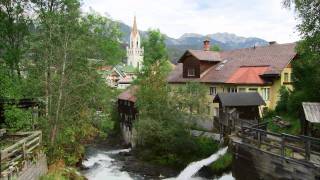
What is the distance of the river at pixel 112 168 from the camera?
3412cm

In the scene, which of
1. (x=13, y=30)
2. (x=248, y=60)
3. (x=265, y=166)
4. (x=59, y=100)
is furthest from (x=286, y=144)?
(x=248, y=60)

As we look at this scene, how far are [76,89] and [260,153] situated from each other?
481 inches

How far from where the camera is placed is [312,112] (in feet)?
72.6

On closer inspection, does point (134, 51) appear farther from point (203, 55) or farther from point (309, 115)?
point (309, 115)

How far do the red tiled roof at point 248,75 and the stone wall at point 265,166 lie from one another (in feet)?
59.5

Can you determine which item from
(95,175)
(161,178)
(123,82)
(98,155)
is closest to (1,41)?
(95,175)

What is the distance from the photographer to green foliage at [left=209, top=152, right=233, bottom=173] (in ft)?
103

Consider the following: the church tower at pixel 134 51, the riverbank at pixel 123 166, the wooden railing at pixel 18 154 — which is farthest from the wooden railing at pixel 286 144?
the church tower at pixel 134 51

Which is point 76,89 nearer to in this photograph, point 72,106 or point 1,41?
point 72,106

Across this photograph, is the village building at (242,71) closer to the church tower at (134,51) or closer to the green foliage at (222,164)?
the green foliage at (222,164)

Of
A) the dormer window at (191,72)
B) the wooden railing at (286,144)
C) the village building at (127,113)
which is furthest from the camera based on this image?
the village building at (127,113)

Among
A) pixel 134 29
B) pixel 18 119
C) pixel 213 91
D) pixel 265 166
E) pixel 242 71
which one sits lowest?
pixel 265 166

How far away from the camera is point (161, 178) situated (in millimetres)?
35438

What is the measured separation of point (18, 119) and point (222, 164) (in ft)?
49.9
